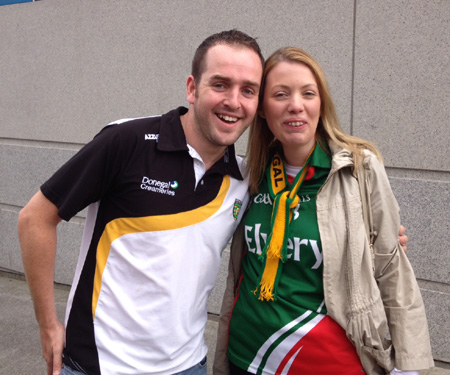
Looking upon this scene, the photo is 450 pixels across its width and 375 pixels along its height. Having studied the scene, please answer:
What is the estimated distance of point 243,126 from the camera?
223 centimetres

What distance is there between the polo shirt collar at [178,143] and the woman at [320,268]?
0.69ft

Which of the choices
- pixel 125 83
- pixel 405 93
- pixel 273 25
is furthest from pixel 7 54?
pixel 405 93

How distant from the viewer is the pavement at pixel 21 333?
3.97m

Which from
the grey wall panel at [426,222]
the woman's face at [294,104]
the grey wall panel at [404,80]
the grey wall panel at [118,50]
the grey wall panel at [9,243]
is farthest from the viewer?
the grey wall panel at [9,243]

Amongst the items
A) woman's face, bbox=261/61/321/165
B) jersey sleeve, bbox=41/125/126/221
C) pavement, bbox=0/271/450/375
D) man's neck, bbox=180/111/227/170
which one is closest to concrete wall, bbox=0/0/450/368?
pavement, bbox=0/271/450/375

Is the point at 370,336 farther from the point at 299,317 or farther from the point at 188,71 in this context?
the point at 188,71

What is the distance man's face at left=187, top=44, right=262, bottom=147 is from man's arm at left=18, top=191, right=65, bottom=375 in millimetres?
736

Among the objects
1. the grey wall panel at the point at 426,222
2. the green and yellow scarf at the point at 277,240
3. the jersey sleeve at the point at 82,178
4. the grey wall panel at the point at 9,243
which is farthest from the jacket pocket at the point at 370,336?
the grey wall panel at the point at 9,243

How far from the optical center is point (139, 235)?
204 centimetres

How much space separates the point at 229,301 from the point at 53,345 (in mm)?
842

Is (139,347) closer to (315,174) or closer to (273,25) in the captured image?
(315,174)

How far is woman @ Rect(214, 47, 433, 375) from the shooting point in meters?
2.07

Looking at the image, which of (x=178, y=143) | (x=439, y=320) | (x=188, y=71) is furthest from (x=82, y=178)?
(x=439, y=320)

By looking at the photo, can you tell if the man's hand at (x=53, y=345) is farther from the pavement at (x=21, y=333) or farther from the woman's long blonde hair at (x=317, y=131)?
the pavement at (x=21, y=333)
